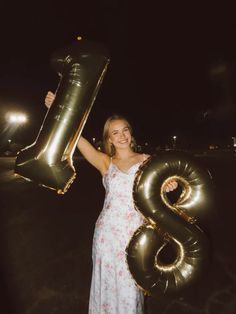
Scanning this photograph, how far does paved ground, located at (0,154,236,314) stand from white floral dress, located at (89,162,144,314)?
359 mm

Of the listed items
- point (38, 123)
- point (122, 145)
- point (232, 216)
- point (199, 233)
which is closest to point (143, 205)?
point (199, 233)

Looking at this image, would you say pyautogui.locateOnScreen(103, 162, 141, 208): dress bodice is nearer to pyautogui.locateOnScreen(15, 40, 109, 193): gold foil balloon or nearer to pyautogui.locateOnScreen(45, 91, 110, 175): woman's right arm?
pyautogui.locateOnScreen(45, 91, 110, 175): woman's right arm

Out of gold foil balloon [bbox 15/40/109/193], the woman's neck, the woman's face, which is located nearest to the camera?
gold foil balloon [bbox 15/40/109/193]

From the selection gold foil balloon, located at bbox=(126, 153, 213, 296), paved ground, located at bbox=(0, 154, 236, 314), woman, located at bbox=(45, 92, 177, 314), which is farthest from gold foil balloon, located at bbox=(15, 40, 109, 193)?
paved ground, located at bbox=(0, 154, 236, 314)

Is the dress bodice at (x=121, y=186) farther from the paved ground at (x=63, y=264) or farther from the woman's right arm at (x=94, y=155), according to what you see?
the paved ground at (x=63, y=264)

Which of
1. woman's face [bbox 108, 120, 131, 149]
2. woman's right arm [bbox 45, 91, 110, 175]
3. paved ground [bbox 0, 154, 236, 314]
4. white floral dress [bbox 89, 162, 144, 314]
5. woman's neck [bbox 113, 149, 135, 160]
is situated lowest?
paved ground [bbox 0, 154, 236, 314]

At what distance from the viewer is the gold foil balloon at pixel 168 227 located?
5.42 feet

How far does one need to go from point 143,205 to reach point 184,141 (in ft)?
230

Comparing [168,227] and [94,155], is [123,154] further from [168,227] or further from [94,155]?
[168,227]

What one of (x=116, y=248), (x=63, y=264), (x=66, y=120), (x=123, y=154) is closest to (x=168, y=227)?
(x=116, y=248)

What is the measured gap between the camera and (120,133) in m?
2.09

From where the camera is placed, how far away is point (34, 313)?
2.68 meters

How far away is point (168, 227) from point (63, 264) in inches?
99.6

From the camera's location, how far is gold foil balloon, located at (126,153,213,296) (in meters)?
1.65
